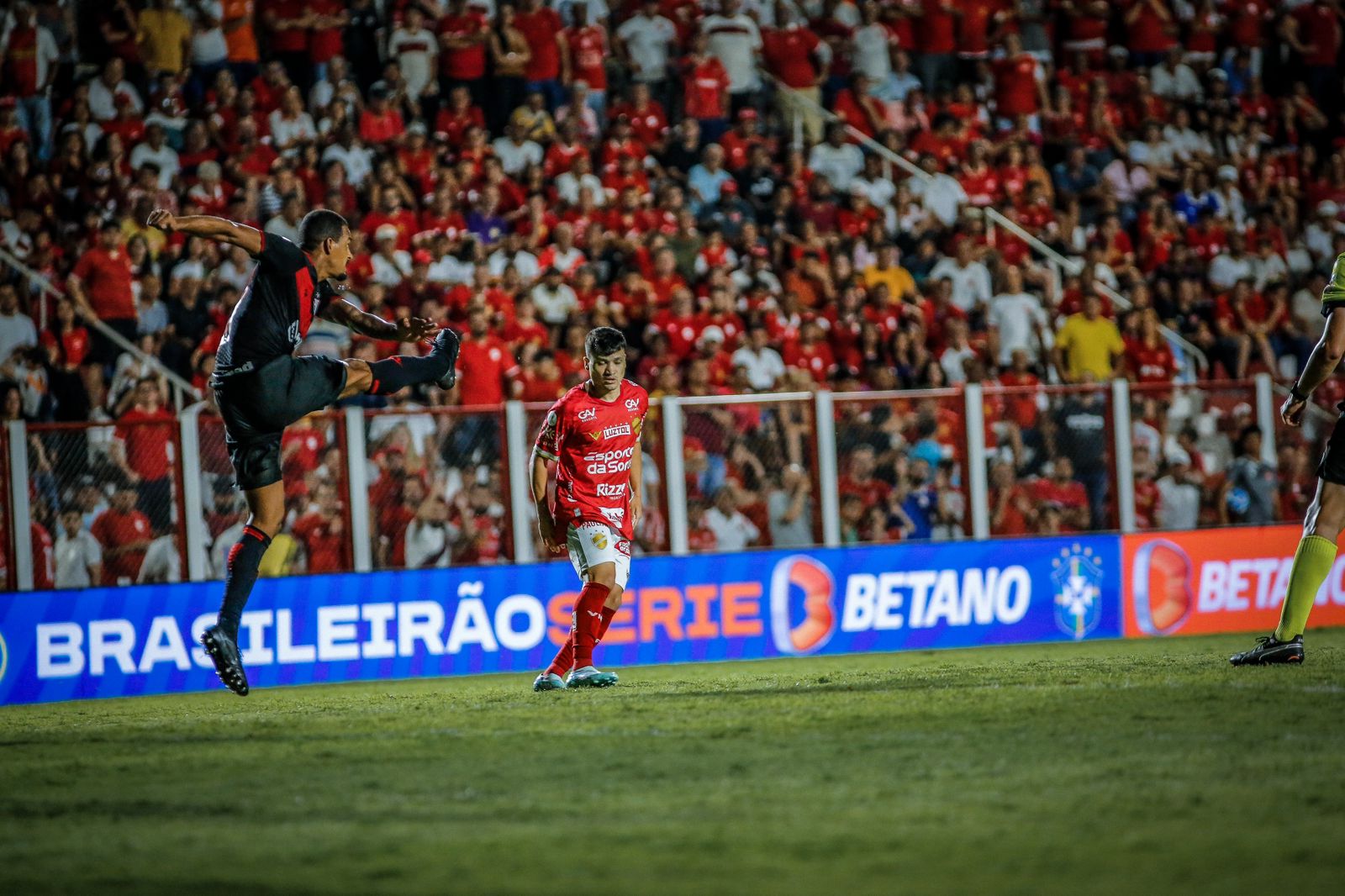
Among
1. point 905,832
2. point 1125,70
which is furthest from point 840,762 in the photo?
point 1125,70

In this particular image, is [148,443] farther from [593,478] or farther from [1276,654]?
[1276,654]

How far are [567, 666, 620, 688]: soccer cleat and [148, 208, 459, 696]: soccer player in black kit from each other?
69.3 inches

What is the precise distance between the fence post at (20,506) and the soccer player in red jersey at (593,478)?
435 cm

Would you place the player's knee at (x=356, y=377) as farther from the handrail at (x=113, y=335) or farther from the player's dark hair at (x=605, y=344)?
the handrail at (x=113, y=335)

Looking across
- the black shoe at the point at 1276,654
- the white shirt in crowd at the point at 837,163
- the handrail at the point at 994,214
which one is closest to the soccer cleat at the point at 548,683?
the black shoe at the point at 1276,654

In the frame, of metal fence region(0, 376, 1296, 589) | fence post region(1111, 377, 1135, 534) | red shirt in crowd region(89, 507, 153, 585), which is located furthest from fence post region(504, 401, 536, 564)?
fence post region(1111, 377, 1135, 534)

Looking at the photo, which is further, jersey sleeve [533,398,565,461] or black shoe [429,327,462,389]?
jersey sleeve [533,398,565,461]

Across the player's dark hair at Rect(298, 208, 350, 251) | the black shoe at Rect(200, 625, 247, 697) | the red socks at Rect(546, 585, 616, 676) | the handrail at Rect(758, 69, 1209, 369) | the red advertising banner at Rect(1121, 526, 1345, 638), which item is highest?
the handrail at Rect(758, 69, 1209, 369)

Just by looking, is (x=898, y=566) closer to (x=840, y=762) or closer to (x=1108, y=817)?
(x=840, y=762)

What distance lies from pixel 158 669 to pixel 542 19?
8.83m

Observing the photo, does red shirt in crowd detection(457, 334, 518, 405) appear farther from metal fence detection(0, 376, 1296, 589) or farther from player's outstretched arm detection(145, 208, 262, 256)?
player's outstretched arm detection(145, 208, 262, 256)

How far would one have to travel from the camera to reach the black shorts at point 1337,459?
9.23 metres

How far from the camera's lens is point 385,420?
1292cm

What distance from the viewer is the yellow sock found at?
9.31m
